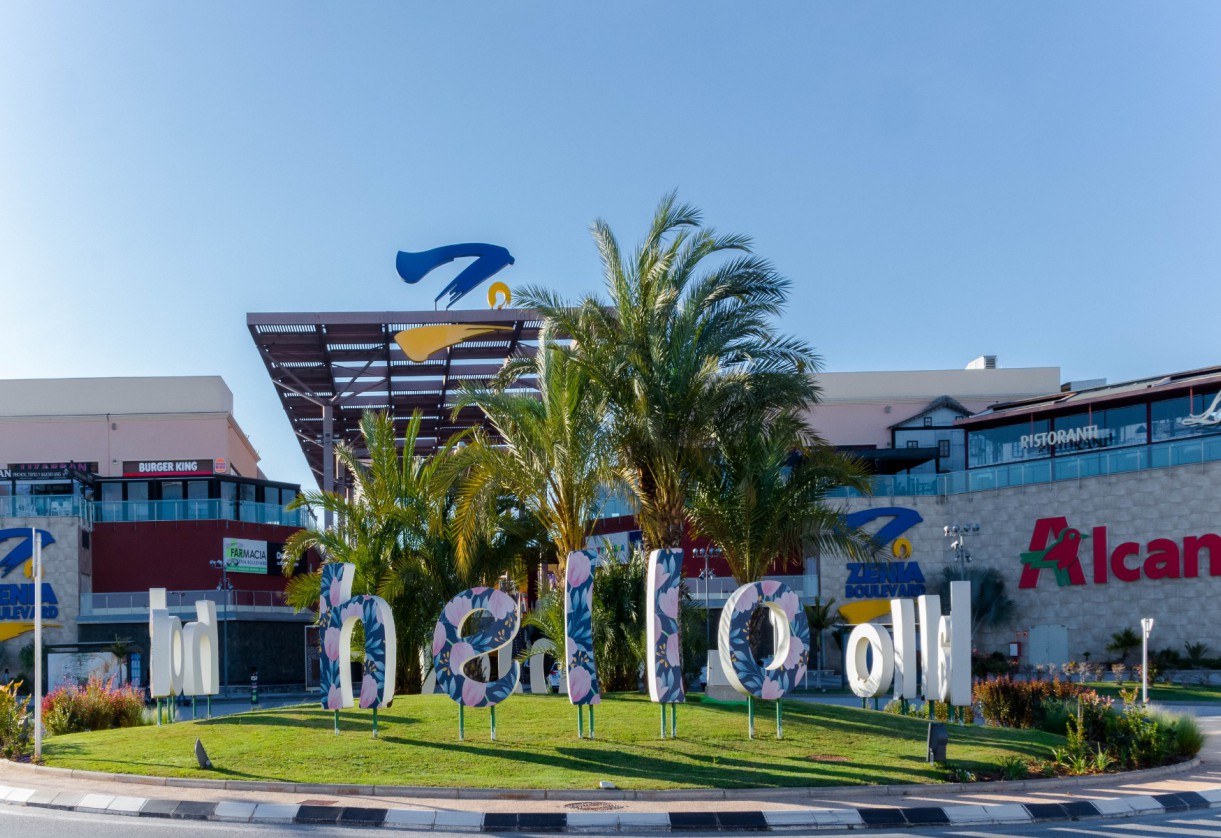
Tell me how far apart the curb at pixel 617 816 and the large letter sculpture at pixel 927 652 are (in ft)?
20.5

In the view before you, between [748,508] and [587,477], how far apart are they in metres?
3.74

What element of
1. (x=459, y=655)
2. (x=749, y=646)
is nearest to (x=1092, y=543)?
(x=749, y=646)

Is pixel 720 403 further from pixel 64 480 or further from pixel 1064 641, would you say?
pixel 64 480

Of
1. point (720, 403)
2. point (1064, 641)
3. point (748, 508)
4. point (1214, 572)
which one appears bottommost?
point (1064, 641)

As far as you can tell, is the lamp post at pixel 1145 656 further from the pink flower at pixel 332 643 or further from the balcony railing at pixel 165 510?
the balcony railing at pixel 165 510

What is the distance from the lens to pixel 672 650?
1978 centimetres

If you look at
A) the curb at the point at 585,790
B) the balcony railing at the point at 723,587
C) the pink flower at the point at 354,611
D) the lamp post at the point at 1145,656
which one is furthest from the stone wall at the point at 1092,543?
the pink flower at the point at 354,611

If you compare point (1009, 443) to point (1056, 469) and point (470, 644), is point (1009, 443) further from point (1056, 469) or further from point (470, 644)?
point (470, 644)

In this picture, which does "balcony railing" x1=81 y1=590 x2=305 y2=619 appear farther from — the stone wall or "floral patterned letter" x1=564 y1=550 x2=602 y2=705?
"floral patterned letter" x1=564 y1=550 x2=602 y2=705

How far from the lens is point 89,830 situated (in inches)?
548

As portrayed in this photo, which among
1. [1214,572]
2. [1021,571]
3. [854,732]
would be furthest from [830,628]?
[854,732]

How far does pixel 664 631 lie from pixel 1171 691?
27864 mm

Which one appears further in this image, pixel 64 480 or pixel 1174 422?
pixel 64 480

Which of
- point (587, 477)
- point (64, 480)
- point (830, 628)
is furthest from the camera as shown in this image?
point (64, 480)
